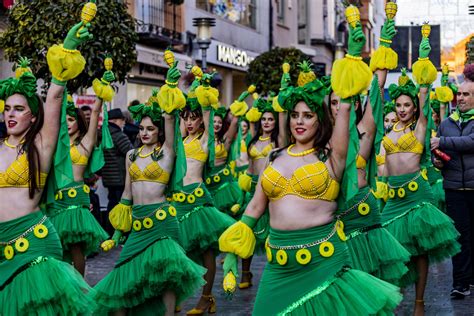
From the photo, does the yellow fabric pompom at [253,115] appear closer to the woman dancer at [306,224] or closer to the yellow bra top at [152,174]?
the yellow bra top at [152,174]

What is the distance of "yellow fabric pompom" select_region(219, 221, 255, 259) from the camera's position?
5.55 m

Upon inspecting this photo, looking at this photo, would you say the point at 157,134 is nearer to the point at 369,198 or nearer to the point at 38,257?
the point at 369,198

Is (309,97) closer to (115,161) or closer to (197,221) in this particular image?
(197,221)

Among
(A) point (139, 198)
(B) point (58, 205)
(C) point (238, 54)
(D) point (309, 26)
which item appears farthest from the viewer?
(D) point (309, 26)

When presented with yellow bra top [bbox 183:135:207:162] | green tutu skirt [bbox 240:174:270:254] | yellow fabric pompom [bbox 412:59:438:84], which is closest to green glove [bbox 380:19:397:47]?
yellow fabric pompom [bbox 412:59:438:84]

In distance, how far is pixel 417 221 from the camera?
28.3 feet

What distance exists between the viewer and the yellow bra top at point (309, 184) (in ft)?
18.2

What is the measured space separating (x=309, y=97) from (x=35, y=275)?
2009 millimetres

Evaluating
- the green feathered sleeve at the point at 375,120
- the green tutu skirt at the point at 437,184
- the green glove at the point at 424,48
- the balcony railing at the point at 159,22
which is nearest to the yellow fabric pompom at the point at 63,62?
the green feathered sleeve at the point at 375,120

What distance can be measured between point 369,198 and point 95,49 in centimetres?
525

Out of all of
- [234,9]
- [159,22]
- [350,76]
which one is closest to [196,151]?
[350,76]

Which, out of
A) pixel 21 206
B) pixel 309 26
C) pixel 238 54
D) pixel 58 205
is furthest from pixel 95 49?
pixel 309 26

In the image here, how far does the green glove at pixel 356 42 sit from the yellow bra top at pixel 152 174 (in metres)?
2.95

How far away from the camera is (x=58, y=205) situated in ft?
30.9
